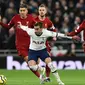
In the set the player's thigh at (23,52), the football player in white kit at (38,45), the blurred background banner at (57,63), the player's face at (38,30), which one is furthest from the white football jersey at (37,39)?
the blurred background banner at (57,63)

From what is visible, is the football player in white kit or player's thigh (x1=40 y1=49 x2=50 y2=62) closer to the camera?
the football player in white kit

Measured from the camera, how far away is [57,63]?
781 inches

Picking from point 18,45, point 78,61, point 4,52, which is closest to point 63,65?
point 78,61

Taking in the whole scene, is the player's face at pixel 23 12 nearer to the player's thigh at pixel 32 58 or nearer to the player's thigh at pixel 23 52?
the player's thigh at pixel 23 52

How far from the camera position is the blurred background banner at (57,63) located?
64.8 ft

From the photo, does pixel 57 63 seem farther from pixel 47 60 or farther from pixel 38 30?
pixel 38 30

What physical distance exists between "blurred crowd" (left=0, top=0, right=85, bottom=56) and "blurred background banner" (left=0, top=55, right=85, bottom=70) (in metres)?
0.30

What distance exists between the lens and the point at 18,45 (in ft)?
49.4

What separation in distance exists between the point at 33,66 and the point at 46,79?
147 centimetres

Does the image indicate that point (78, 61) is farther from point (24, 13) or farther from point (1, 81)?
point (1, 81)

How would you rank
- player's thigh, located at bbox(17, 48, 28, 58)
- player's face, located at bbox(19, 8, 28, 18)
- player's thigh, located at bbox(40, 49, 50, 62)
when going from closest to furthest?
player's thigh, located at bbox(40, 49, 50, 62) → player's face, located at bbox(19, 8, 28, 18) → player's thigh, located at bbox(17, 48, 28, 58)

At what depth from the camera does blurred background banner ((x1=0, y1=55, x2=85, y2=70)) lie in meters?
19.8

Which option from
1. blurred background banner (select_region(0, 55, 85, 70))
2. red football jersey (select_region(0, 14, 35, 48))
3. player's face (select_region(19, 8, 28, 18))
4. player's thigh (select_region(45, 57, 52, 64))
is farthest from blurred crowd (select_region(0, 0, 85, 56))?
player's thigh (select_region(45, 57, 52, 64))

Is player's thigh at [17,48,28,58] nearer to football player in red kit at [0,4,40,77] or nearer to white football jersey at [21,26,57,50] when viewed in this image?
football player in red kit at [0,4,40,77]
